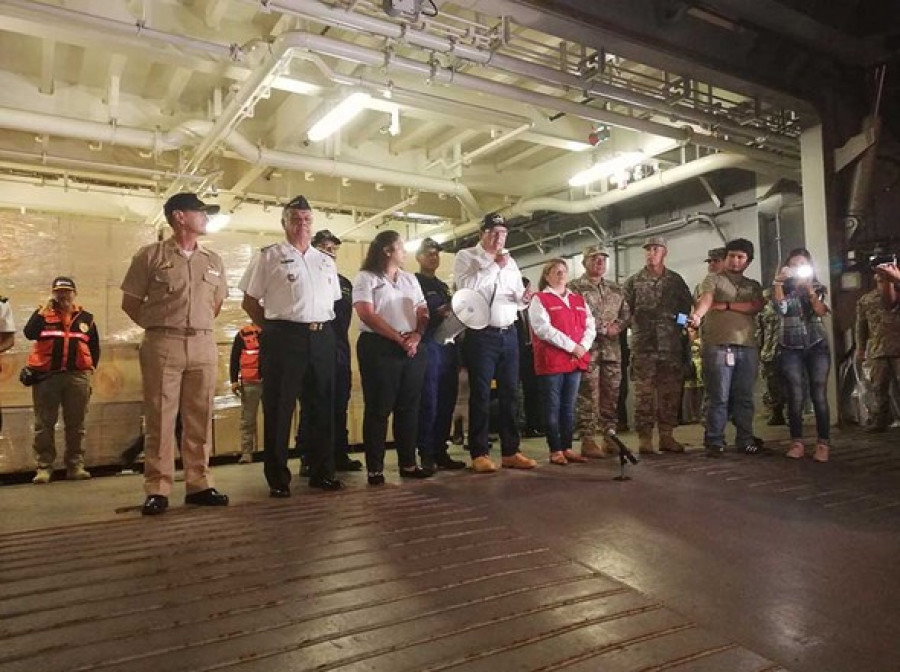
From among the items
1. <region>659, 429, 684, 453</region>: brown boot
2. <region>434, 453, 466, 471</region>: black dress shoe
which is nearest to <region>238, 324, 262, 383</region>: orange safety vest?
<region>434, 453, 466, 471</region>: black dress shoe

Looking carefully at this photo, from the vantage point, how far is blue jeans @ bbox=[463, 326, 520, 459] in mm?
4312

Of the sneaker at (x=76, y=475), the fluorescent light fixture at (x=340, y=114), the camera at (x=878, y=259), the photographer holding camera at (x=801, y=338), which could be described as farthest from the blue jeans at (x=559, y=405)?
the camera at (x=878, y=259)

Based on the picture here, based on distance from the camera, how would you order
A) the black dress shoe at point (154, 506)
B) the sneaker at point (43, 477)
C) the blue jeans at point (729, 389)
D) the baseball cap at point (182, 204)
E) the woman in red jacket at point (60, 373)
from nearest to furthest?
the black dress shoe at point (154, 506) < the baseball cap at point (182, 204) < the blue jeans at point (729, 389) < the sneaker at point (43, 477) < the woman in red jacket at point (60, 373)

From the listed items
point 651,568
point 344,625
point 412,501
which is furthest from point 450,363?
point 344,625

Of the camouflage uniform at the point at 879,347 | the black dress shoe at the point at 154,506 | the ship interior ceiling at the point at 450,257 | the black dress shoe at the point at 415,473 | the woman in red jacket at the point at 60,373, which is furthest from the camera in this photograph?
the camouflage uniform at the point at 879,347

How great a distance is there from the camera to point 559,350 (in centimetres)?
465

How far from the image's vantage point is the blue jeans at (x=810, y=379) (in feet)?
15.1

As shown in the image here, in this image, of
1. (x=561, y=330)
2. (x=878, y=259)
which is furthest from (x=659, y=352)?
(x=878, y=259)

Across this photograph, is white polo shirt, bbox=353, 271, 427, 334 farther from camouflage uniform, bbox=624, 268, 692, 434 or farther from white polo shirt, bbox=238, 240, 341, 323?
camouflage uniform, bbox=624, 268, 692, 434

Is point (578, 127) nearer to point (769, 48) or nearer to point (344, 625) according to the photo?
point (769, 48)

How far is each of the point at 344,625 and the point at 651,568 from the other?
1141 millimetres

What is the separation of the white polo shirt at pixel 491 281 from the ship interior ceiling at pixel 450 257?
42.9 inches

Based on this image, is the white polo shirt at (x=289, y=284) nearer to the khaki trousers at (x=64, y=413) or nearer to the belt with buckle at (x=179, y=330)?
the belt with buckle at (x=179, y=330)

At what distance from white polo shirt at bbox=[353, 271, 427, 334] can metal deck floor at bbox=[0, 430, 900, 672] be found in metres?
1.09
